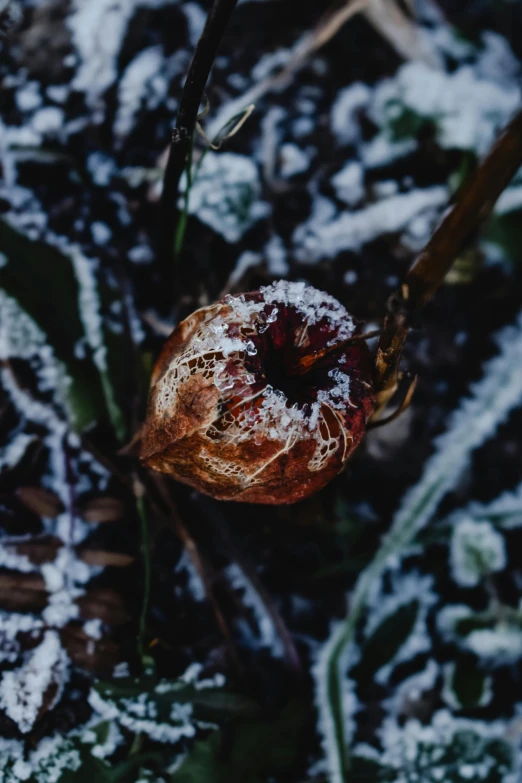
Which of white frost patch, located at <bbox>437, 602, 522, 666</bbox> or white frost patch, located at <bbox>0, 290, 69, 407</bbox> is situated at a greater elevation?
white frost patch, located at <bbox>0, 290, 69, 407</bbox>

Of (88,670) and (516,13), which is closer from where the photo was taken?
(88,670)

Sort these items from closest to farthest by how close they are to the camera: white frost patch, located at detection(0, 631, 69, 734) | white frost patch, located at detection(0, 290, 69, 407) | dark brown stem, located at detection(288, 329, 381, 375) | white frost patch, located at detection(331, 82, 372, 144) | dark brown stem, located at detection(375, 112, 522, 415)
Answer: dark brown stem, located at detection(375, 112, 522, 415)
dark brown stem, located at detection(288, 329, 381, 375)
white frost patch, located at detection(0, 631, 69, 734)
white frost patch, located at detection(0, 290, 69, 407)
white frost patch, located at detection(331, 82, 372, 144)

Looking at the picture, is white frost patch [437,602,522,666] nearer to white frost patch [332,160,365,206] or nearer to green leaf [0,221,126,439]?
→ green leaf [0,221,126,439]

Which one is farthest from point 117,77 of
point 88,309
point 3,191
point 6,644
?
point 6,644

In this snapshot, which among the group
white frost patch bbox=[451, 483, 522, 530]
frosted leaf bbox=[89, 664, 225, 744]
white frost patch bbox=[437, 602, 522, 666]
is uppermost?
white frost patch bbox=[451, 483, 522, 530]

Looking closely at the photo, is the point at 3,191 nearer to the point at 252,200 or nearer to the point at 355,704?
the point at 252,200

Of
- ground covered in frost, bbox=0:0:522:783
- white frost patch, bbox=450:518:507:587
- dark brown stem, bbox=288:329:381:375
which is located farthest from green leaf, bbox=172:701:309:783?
dark brown stem, bbox=288:329:381:375

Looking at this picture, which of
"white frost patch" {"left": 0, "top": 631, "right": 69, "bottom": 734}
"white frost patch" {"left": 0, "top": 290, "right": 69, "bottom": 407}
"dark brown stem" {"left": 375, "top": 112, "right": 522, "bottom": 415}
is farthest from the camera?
"white frost patch" {"left": 0, "top": 290, "right": 69, "bottom": 407}

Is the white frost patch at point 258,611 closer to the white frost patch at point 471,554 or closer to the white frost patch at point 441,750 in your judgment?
the white frost patch at point 441,750
